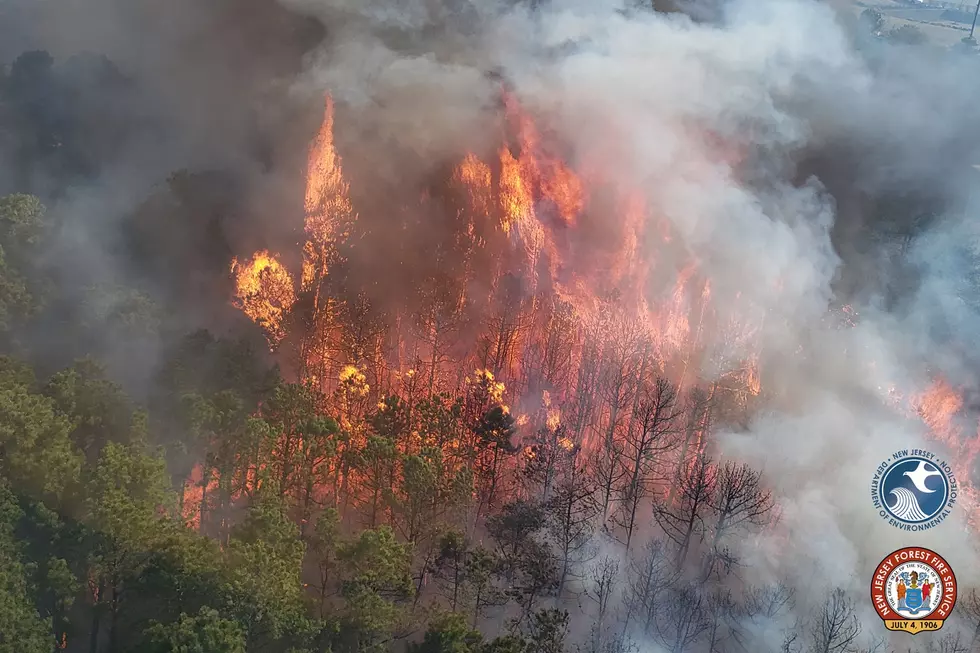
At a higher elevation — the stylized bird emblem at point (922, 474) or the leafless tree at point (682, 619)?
the stylized bird emblem at point (922, 474)

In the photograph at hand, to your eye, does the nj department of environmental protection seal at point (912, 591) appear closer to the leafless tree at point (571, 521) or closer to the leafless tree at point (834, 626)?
the leafless tree at point (834, 626)

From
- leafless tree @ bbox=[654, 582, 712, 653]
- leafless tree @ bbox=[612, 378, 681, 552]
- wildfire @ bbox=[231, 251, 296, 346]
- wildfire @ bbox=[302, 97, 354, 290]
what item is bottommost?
leafless tree @ bbox=[654, 582, 712, 653]

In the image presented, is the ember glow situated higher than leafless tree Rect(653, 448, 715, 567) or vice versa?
the ember glow

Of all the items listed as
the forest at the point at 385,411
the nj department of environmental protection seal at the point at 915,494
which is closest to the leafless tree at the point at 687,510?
the forest at the point at 385,411

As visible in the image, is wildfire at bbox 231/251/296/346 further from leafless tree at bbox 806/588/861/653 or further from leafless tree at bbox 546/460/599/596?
leafless tree at bbox 806/588/861/653

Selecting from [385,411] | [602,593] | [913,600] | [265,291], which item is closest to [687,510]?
[602,593]

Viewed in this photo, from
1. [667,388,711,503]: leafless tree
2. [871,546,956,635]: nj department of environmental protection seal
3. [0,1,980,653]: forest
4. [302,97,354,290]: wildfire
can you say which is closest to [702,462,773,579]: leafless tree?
[0,1,980,653]: forest

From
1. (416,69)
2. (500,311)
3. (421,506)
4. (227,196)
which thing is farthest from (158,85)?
(421,506)
